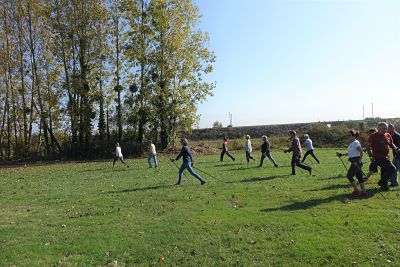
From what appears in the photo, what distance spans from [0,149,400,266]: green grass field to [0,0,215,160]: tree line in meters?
27.5

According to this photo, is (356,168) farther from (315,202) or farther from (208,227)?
(208,227)

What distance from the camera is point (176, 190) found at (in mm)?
16047

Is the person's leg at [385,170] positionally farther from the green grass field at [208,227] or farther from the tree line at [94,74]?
the tree line at [94,74]

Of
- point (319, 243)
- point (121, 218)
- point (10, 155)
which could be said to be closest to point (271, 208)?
point (319, 243)

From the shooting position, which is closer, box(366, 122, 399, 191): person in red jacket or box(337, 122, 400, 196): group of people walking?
box(337, 122, 400, 196): group of people walking

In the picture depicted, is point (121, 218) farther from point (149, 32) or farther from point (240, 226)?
point (149, 32)

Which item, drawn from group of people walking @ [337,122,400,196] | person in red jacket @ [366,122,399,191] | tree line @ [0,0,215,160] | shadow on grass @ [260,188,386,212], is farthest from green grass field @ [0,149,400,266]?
tree line @ [0,0,215,160]

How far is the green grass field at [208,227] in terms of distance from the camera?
8531 mm

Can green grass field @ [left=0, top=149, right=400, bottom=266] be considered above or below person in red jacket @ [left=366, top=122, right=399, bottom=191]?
below

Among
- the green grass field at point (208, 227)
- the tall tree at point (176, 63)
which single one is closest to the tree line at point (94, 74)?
the tall tree at point (176, 63)

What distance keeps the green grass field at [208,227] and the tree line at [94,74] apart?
1084 inches

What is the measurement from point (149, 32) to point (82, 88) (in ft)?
29.2

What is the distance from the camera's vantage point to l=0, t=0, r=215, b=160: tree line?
42250mm

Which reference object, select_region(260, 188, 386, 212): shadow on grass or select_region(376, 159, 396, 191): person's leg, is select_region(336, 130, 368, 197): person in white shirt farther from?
select_region(376, 159, 396, 191): person's leg
